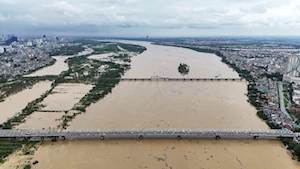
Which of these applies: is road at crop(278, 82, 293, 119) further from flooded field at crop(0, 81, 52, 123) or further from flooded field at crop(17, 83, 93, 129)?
flooded field at crop(0, 81, 52, 123)

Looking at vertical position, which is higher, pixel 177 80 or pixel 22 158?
pixel 177 80

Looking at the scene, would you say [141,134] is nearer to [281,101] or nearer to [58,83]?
[281,101]

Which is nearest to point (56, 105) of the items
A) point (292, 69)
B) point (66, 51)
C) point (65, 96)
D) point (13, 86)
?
point (65, 96)

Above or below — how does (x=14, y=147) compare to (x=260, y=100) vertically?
below

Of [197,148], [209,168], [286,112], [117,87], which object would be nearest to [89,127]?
[197,148]

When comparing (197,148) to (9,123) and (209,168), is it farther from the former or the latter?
(9,123)
